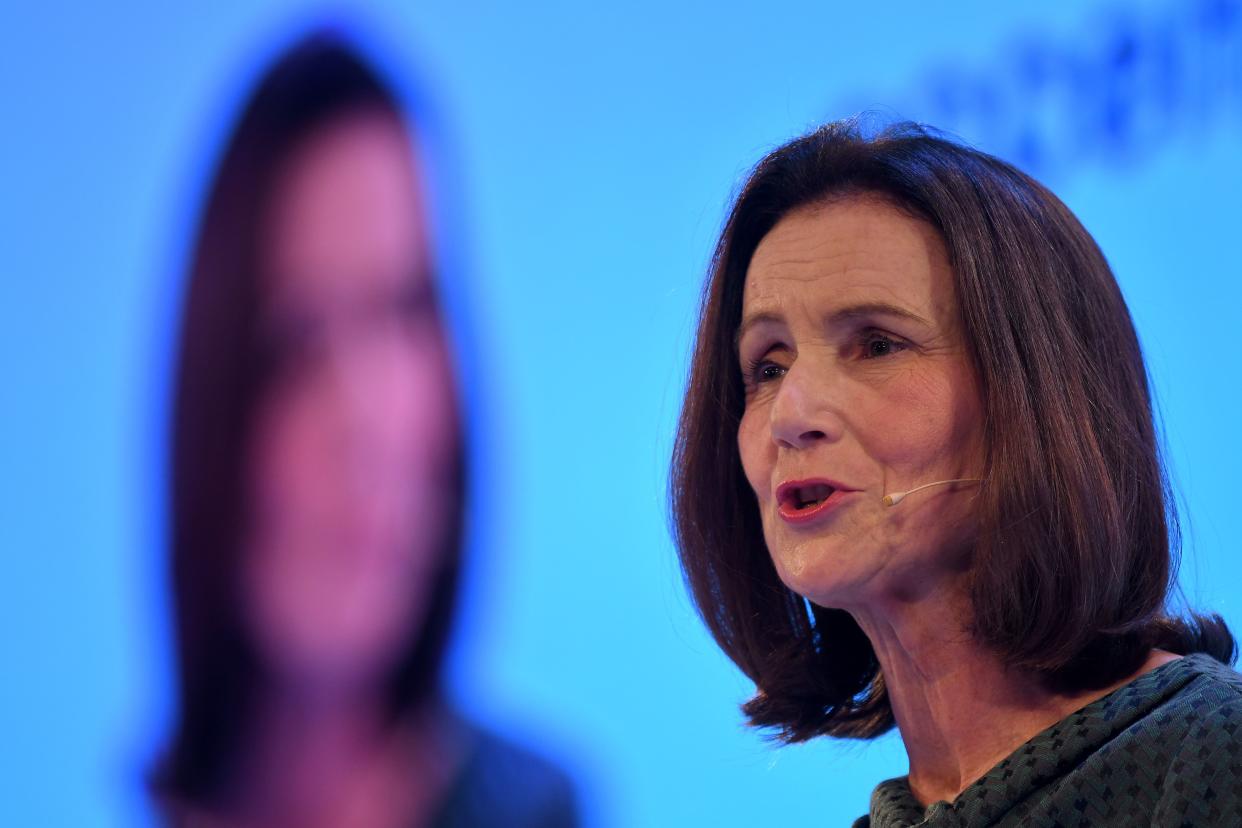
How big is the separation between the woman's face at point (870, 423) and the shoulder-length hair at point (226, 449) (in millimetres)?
484

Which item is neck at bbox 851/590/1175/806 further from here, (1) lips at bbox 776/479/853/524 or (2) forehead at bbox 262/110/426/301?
(2) forehead at bbox 262/110/426/301

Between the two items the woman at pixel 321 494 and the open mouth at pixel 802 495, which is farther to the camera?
the woman at pixel 321 494

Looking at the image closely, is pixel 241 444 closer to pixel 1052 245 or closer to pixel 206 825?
pixel 206 825

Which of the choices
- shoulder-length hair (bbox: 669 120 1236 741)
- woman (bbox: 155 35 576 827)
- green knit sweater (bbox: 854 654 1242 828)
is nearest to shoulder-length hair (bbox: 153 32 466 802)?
woman (bbox: 155 35 576 827)

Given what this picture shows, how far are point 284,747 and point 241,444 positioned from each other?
335 millimetres

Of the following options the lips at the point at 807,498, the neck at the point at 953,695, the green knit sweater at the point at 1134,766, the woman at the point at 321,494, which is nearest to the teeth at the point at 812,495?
the lips at the point at 807,498

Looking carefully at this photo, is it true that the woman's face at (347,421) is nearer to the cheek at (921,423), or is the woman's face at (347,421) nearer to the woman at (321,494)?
the woman at (321,494)

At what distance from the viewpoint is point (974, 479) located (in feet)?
4.10

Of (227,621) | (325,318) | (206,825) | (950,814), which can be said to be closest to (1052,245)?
(950,814)

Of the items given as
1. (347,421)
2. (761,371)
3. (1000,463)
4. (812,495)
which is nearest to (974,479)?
(1000,463)

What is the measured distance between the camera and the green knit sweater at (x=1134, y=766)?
105 centimetres

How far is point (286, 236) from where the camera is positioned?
155 centimetres

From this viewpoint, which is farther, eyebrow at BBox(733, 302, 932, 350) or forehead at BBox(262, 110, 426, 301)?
forehead at BBox(262, 110, 426, 301)

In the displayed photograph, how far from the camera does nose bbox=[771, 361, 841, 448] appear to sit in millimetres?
1254
